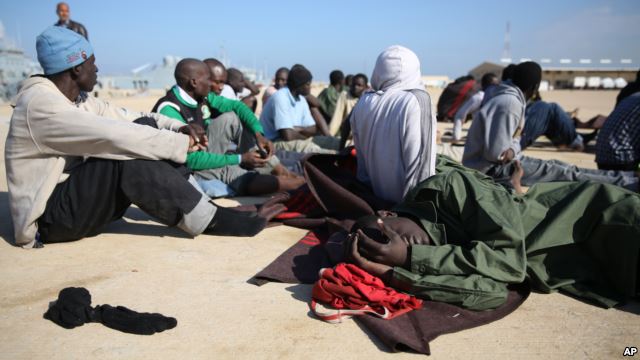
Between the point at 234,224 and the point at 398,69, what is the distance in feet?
5.66

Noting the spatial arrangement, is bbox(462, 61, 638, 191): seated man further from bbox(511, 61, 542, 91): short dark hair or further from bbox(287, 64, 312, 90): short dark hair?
bbox(287, 64, 312, 90): short dark hair

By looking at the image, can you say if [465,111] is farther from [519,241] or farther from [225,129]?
[519,241]

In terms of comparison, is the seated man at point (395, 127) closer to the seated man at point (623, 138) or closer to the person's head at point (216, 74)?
the person's head at point (216, 74)

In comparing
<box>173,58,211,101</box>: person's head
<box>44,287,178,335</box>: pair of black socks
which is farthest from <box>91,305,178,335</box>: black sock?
<box>173,58,211,101</box>: person's head

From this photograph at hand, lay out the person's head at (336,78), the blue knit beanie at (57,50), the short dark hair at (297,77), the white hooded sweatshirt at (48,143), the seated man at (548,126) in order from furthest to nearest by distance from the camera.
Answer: the person's head at (336,78)
the seated man at (548,126)
the short dark hair at (297,77)
the blue knit beanie at (57,50)
the white hooded sweatshirt at (48,143)

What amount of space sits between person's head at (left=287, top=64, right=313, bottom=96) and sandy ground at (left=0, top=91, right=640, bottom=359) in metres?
4.35

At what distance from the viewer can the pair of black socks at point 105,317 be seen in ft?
7.34

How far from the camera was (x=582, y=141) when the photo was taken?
8086 millimetres

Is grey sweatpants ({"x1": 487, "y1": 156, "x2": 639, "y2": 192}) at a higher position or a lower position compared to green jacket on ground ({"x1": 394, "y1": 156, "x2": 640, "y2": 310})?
lower

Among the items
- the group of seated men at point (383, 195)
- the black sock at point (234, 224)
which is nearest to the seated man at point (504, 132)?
the group of seated men at point (383, 195)

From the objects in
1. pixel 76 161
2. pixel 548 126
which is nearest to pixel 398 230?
pixel 76 161

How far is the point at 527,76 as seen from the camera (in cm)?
506

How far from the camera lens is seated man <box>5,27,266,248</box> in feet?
9.71

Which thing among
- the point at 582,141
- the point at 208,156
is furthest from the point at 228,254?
the point at 582,141
